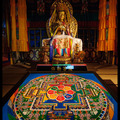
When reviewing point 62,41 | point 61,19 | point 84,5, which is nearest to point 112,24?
point 84,5

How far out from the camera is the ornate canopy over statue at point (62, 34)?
333cm

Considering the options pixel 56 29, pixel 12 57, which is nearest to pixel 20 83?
pixel 56 29

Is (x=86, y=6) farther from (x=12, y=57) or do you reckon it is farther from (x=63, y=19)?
(x=12, y=57)

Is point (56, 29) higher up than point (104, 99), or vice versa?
point (56, 29)

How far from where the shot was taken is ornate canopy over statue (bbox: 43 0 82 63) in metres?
3.33

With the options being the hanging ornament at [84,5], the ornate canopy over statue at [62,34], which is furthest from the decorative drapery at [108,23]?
the ornate canopy over statue at [62,34]

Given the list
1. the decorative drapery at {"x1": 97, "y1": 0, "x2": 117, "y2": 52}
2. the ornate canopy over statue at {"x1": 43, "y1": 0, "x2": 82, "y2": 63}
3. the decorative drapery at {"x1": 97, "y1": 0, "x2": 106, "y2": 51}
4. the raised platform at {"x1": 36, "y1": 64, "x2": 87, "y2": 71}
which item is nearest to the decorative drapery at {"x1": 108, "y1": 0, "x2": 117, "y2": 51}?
the decorative drapery at {"x1": 97, "y1": 0, "x2": 117, "y2": 52}

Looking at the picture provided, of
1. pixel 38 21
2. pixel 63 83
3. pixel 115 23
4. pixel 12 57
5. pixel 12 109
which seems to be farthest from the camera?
pixel 38 21

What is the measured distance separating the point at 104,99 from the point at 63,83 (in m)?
0.58

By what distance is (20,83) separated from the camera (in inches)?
58.1

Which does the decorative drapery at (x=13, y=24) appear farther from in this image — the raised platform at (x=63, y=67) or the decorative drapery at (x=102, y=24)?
the decorative drapery at (x=102, y=24)

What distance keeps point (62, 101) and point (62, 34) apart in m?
2.76

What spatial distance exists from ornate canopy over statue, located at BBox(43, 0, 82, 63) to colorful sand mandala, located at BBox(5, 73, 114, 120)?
176 cm

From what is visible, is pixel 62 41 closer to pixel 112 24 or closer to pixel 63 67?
pixel 63 67
